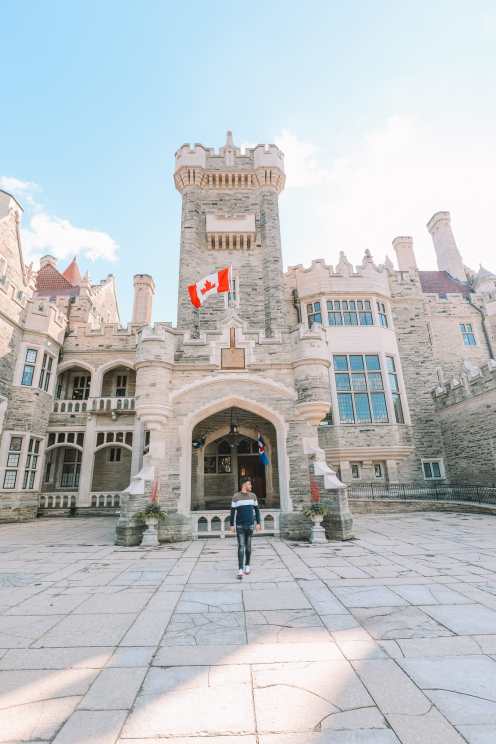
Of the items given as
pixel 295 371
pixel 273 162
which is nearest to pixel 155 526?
pixel 295 371

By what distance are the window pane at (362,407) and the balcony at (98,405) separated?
452 inches

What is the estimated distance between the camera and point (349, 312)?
60.3 feet

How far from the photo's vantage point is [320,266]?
18.9 m

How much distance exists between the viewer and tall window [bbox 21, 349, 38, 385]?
16641mm

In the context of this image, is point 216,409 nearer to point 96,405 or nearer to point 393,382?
point 96,405

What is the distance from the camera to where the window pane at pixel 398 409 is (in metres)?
17.3

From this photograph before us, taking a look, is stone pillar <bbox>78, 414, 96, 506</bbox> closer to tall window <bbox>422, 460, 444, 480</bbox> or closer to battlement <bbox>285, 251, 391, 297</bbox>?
battlement <bbox>285, 251, 391, 297</bbox>

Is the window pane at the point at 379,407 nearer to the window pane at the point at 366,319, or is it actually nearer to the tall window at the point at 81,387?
the window pane at the point at 366,319

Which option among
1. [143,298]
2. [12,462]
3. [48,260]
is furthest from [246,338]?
[48,260]

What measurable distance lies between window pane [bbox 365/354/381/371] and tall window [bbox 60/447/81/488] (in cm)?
1665

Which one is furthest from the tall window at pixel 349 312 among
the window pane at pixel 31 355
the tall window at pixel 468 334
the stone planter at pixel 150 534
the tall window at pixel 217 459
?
the window pane at pixel 31 355

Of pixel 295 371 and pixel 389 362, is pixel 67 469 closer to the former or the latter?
pixel 295 371

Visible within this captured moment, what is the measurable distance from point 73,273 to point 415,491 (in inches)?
1160

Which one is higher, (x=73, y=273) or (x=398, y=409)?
(x=73, y=273)
